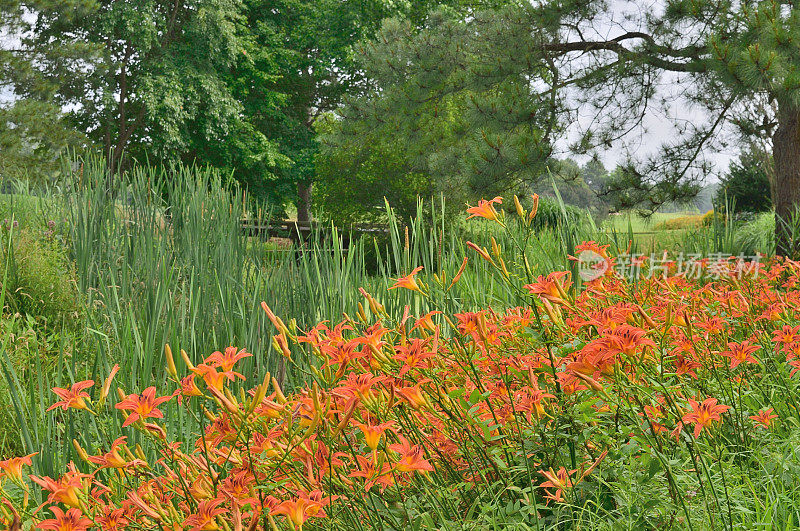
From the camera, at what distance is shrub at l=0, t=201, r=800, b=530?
0.93 metres

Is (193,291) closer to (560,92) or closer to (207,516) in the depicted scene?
(207,516)

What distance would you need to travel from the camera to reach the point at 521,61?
569cm

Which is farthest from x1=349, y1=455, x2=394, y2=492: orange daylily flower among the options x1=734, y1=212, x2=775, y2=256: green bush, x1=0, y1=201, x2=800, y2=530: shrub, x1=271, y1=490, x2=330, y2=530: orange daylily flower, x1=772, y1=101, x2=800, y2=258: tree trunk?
x1=734, y1=212, x2=775, y2=256: green bush

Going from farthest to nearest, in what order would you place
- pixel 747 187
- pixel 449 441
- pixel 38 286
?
pixel 747 187 → pixel 38 286 → pixel 449 441

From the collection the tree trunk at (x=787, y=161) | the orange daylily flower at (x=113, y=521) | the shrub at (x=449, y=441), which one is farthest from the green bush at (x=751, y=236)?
the orange daylily flower at (x=113, y=521)

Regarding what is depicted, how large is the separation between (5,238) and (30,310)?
606 millimetres

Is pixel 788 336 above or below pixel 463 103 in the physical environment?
below

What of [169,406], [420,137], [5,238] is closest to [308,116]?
[420,137]

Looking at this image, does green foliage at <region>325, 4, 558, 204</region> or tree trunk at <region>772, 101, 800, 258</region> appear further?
tree trunk at <region>772, 101, 800, 258</region>

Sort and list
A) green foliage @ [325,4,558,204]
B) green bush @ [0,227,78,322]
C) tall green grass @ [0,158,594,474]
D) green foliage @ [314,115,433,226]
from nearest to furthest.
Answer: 1. tall green grass @ [0,158,594,474]
2. green bush @ [0,227,78,322]
3. green foliage @ [325,4,558,204]
4. green foliage @ [314,115,433,226]

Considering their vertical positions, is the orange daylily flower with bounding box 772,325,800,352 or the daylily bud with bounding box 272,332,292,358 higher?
the daylily bud with bounding box 272,332,292,358

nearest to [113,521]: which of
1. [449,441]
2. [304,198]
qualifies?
[449,441]

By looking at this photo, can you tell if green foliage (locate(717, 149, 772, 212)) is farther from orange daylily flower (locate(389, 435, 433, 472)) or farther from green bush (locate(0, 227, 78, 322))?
orange daylily flower (locate(389, 435, 433, 472))

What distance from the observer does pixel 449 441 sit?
47.9 inches
